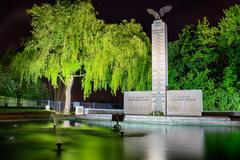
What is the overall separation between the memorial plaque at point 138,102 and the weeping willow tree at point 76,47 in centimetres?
266

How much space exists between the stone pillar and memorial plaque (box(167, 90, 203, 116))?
450mm

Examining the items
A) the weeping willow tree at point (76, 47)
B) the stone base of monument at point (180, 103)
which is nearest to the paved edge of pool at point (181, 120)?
the stone base of monument at point (180, 103)

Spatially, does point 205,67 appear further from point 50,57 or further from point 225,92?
point 50,57

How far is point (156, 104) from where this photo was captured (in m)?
24.8

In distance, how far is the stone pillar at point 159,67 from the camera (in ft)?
80.4

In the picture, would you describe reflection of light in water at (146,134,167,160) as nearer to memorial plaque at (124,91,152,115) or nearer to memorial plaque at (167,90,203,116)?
memorial plaque at (167,90,203,116)

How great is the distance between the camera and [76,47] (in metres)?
26.7

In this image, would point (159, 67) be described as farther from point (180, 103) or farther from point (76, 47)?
point (76, 47)

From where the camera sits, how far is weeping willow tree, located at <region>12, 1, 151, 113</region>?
26.6 meters

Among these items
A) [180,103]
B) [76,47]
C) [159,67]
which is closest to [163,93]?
[180,103]

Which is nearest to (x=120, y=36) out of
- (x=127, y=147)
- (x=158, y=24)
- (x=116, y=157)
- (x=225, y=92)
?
(x=158, y=24)

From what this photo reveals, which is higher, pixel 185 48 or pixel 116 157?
pixel 185 48

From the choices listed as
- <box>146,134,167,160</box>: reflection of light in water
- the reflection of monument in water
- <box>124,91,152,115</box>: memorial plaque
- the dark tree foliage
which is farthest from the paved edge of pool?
<box>146,134,167,160</box>: reflection of light in water

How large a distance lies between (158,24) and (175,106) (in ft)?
21.0
